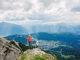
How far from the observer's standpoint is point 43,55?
40875 millimetres

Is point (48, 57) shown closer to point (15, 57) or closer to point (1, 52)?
point (15, 57)

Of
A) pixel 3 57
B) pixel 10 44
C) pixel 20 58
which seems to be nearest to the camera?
pixel 3 57

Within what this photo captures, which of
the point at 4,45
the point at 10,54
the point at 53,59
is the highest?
the point at 4,45

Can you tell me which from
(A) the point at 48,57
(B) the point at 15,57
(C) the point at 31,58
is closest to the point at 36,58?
(C) the point at 31,58

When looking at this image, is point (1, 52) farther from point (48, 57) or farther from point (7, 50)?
point (48, 57)

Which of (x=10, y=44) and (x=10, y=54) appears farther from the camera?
(x=10, y=44)

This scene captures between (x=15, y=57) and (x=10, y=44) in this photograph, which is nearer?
(x=15, y=57)

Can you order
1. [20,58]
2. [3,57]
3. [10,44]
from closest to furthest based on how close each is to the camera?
[3,57] → [20,58] → [10,44]

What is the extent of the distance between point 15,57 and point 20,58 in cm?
181

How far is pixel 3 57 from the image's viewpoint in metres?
36.6

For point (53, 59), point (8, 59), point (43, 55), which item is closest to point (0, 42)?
point (8, 59)

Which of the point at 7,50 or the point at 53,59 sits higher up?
the point at 7,50

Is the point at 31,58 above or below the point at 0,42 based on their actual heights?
below

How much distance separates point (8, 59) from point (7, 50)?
311cm
